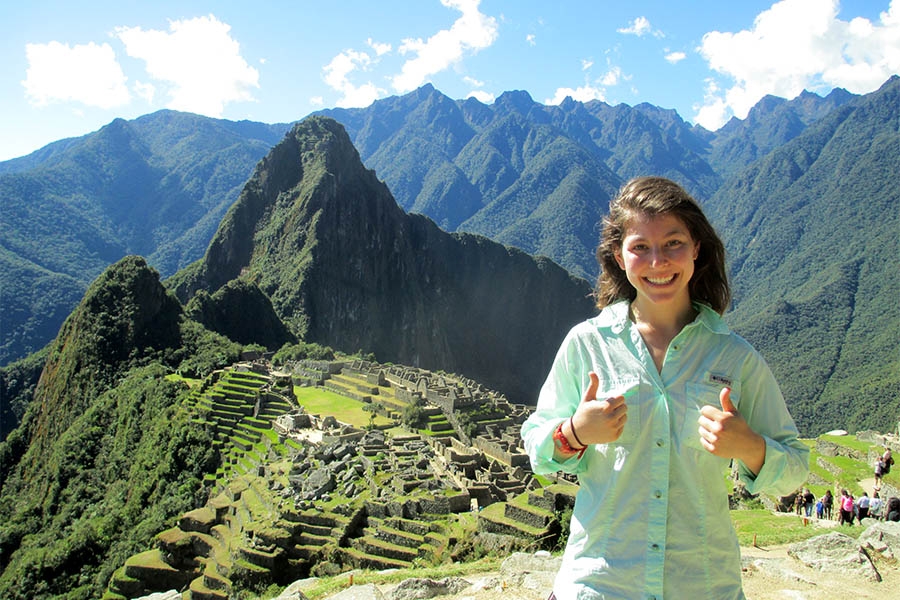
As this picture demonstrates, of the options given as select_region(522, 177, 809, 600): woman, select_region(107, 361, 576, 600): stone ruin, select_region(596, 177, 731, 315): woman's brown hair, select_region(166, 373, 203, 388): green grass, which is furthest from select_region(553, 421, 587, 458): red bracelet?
select_region(166, 373, 203, 388): green grass

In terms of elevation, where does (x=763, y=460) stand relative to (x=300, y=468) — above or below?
above

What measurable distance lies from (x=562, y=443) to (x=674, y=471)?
445mm

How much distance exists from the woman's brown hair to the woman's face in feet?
0.16

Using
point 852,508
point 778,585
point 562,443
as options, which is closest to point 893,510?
point 852,508

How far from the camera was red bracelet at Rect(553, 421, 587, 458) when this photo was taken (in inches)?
102

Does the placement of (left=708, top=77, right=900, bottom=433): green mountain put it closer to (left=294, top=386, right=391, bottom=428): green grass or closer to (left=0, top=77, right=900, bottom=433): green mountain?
(left=0, top=77, right=900, bottom=433): green mountain

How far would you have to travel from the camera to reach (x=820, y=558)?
22.8 feet

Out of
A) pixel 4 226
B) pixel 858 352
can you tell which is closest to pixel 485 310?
pixel 858 352

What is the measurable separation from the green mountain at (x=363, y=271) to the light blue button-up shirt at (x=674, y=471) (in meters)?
83.5

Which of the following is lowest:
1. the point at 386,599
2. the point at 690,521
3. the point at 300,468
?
the point at 300,468

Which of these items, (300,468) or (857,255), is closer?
(300,468)

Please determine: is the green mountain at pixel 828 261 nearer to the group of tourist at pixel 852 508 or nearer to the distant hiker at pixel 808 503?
the group of tourist at pixel 852 508

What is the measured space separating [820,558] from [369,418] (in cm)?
2613

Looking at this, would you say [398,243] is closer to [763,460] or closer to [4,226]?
[4,226]
